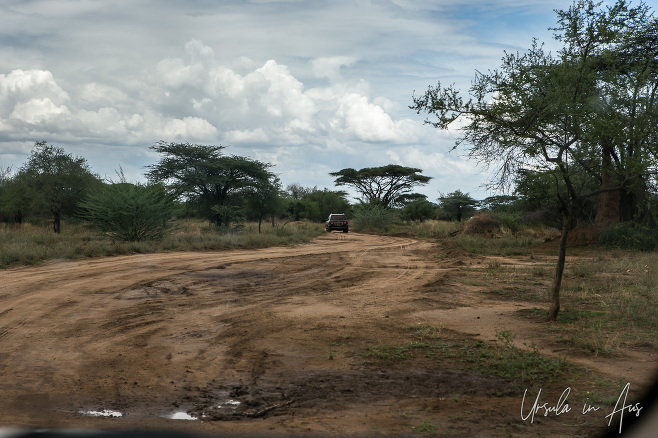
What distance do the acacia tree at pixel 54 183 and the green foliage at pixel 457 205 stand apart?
3998 cm

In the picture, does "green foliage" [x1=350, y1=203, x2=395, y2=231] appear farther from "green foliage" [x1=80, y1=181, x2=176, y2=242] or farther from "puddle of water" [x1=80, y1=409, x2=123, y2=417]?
"puddle of water" [x1=80, y1=409, x2=123, y2=417]

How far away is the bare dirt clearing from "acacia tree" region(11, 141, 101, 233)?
1983cm

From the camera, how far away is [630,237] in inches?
→ 763

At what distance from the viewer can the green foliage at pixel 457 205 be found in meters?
61.5

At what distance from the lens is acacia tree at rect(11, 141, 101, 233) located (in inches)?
1220

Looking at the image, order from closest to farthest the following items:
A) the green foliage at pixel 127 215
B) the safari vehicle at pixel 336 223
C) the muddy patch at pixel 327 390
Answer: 1. the muddy patch at pixel 327 390
2. the green foliage at pixel 127 215
3. the safari vehicle at pixel 336 223

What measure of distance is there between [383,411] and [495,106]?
17.9 feet

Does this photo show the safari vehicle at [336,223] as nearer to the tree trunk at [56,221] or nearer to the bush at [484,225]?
the bush at [484,225]

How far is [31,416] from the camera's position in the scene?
476cm

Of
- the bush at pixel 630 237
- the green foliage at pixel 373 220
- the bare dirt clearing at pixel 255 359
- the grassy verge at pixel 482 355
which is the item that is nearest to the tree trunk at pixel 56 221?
the bare dirt clearing at pixel 255 359

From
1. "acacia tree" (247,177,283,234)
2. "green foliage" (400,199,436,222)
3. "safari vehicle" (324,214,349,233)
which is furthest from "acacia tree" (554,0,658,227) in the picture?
"green foliage" (400,199,436,222)

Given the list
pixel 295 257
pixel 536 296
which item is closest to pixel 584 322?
pixel 536 296

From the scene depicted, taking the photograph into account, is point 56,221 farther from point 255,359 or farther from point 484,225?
point 255,359

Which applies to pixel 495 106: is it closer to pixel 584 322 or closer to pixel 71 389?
pixel 584 322
